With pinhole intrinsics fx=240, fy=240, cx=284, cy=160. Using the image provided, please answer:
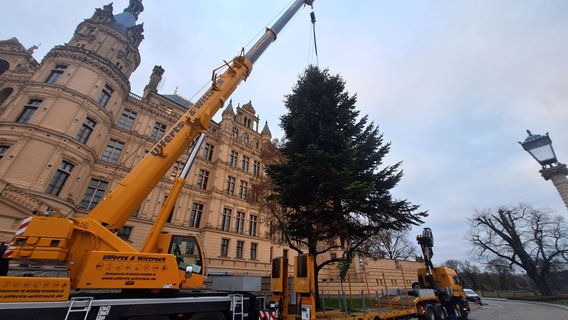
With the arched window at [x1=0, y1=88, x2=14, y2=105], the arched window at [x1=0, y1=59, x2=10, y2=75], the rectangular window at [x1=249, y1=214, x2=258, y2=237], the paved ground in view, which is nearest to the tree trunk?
the paved ground

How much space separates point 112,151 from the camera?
79.9 feet

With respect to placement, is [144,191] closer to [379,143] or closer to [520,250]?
[379,143]

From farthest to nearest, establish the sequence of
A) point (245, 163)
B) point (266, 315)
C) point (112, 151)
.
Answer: point (245, 163)
point (112, 151)
point (266, 315)

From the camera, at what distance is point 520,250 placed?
1208 inches

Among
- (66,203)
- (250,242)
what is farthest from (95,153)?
(250,242)

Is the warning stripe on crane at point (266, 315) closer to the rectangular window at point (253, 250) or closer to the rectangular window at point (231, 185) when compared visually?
the rectangular window at point (253, 250)

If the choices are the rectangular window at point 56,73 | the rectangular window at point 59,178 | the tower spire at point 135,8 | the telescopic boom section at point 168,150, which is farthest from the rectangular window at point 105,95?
the telescopic boom section at point 168,150

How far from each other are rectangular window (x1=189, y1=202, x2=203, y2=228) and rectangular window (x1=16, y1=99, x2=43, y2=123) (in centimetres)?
1537

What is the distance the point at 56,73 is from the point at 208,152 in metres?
15.8

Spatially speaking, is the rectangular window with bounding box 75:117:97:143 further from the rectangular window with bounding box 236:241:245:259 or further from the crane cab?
the crane cab

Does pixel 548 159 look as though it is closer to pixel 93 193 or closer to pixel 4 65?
pixel 93 193

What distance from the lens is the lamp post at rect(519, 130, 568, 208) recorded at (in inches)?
346

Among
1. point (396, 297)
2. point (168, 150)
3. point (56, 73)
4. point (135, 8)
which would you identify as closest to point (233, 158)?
point (56, 73)

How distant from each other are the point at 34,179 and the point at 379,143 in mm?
22870
